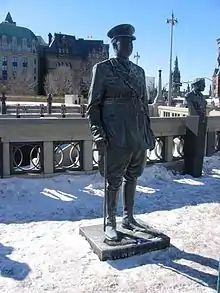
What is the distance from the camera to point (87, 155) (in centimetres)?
704

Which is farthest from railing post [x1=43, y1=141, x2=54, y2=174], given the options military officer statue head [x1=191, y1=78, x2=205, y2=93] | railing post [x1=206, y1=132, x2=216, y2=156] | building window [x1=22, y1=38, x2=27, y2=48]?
building window [x1=22, y1=38, x2=27, y2=48]

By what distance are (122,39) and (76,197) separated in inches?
118

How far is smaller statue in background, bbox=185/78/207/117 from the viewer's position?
25.9 feet

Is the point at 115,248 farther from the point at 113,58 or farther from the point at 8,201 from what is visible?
the point at 8,201

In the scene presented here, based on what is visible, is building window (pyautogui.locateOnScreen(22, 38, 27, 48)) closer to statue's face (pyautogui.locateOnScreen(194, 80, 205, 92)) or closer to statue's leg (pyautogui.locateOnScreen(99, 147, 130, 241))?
statue's face (pyautogui.locateOnScreen(194, 80, 205, 92))

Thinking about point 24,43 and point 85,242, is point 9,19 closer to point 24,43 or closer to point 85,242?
point 24,43

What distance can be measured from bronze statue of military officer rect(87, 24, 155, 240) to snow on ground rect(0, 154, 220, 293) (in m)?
0.55

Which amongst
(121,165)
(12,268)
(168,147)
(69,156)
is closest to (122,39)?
(121,165)

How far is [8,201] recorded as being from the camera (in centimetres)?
577

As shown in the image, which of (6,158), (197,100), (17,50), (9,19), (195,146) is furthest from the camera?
(9,19)

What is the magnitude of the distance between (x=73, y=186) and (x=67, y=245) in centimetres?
233

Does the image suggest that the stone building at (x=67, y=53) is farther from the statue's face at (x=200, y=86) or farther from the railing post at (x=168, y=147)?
the railing post at (x=168, y=147)

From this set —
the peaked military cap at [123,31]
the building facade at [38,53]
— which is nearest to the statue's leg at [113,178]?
the peaked military cap at [123,31]

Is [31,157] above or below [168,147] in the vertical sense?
below
